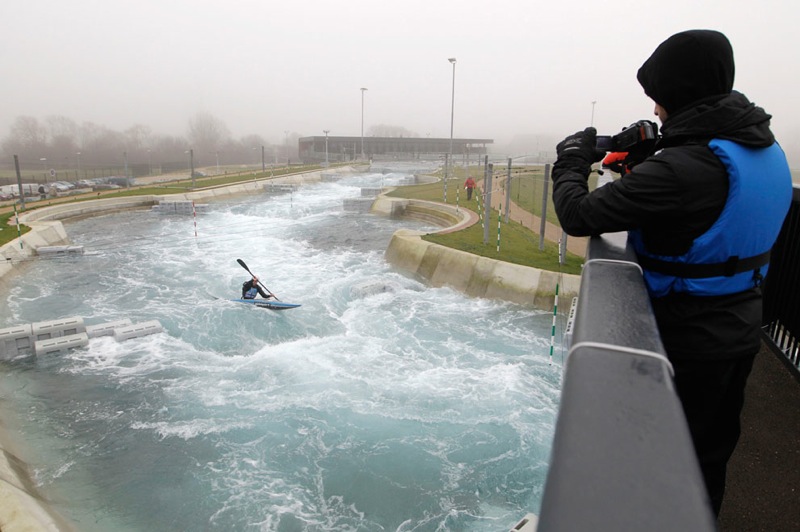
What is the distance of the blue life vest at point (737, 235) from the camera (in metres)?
1.71

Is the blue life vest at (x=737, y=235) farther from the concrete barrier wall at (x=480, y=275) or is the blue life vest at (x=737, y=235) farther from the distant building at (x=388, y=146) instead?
the distant building at (x=388, y=146)

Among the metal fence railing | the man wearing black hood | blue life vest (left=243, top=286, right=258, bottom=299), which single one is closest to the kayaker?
blue life vest (left=243, top=286, right=258, bottom=299)

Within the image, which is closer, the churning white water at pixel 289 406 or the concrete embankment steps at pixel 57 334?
the churning white water at pixel 289 406

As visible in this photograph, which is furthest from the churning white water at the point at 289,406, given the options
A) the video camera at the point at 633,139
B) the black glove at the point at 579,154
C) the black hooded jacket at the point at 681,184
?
the video camera at the point at 633,139

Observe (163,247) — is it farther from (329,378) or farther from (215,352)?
(329,378)

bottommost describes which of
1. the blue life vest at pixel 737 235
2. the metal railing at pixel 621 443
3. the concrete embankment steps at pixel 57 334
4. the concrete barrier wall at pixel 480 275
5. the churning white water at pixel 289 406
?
the churning white water at pixel 289 406

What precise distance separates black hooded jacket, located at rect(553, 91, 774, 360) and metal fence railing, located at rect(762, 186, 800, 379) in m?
3.17

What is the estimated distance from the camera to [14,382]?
1027 cm

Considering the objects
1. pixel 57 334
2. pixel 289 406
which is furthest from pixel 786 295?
pixel 57 334

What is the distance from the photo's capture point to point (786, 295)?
4.66 meters

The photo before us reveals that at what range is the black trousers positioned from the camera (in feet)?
6.10

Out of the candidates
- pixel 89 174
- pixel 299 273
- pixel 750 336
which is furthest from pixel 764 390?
pixel 89 174

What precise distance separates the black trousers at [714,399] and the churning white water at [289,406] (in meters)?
0.79

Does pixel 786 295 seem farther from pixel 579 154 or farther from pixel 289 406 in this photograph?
pixel 289 406
